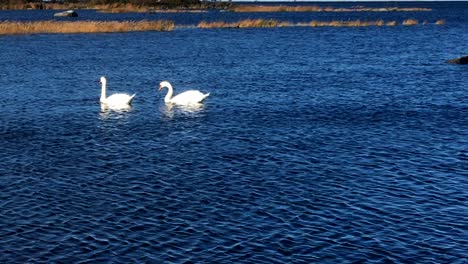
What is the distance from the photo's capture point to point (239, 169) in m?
22.3

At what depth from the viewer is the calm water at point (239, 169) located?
51.9 ft

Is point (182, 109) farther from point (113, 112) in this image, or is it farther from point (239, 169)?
point (239, 169)

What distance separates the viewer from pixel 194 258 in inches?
586

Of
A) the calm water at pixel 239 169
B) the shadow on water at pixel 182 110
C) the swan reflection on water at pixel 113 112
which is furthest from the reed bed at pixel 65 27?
the shadow on water at pixel 182 110

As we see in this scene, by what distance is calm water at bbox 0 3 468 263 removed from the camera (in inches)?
623

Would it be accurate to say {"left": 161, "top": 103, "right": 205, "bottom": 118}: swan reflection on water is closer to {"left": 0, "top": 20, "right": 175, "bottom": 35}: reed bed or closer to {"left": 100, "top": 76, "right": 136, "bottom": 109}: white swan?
{"left": 100, "top": 76, "right": 136, "bottom": 109}: white swan

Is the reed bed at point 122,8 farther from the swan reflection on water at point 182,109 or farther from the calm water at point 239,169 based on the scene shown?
the swan reflection on water at point 182,109

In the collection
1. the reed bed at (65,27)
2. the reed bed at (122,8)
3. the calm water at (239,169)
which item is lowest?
the calm water at (239,169)

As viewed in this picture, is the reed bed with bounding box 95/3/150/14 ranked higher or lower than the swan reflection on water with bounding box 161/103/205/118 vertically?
higher

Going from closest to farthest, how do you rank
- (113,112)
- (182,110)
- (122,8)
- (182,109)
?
(113,112), (182,110), (182,109), (122,8)

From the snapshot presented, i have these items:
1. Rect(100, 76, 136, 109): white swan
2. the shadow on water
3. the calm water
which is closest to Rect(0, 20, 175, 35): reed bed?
the calm water

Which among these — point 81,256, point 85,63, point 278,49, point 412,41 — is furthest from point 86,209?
point 412,41

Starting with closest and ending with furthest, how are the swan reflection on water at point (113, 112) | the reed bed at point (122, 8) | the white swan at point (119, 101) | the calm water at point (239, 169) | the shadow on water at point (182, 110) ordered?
the calm water at point (239, 169), the swan reflection on water at point (113, 112), the shadow on water at point (182, 110), the white swan at point (119, 101), the reed bed at point (122, 8)

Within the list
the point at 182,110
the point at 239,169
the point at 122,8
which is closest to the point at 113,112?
the point at 182,110
